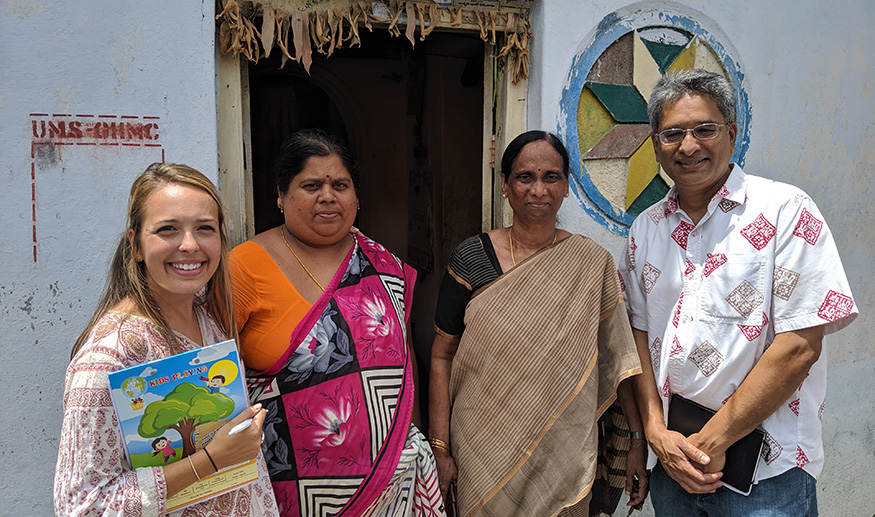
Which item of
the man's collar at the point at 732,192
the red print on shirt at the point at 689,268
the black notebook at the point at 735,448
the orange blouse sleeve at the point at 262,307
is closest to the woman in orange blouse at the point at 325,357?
the orange blouse sleeve at the point at 262,307

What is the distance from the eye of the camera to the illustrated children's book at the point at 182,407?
1.33 m

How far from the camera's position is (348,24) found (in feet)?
8.04

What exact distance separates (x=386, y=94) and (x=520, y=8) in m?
2.81

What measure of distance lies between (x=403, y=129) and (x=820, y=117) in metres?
3.04

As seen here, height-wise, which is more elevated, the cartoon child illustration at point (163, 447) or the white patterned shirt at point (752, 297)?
the white patterned shirt at point (752, 297)

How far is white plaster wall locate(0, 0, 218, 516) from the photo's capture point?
1.97m

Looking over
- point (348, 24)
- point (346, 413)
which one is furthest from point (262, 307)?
point (348, 24)

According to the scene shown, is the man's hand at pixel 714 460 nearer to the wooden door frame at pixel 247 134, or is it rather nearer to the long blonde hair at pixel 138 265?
the wooden door frame at pixel 247 134

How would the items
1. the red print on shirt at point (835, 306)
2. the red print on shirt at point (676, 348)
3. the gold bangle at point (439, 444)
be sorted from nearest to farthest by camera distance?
1. the red print on shirt at point (835, 306)
2. the red print on shirt at point (676, 348)
3. the gold bangle at point (439, 444)

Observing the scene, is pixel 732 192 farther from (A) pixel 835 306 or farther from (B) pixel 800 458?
(B) pixel 800 458

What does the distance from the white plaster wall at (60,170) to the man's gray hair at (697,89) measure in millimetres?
1528

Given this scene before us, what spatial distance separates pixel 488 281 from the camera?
7.28 ft

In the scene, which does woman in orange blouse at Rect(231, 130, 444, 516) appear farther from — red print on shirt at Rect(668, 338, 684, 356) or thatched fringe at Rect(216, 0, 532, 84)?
red print on shirt at Rect(668, 338, 684, 356)

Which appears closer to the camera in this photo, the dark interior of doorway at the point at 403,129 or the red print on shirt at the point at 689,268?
the red print on shirt at the point at 689,268
